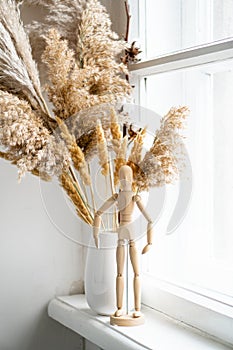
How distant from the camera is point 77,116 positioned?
4.14 ft

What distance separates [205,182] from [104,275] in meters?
0.31

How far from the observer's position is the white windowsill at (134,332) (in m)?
1.17

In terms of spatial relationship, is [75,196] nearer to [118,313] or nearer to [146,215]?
[146,215]

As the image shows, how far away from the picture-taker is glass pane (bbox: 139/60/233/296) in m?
1.32

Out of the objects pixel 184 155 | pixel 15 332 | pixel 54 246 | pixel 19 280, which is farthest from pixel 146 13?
pixel 15 332

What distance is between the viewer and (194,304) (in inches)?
49.3

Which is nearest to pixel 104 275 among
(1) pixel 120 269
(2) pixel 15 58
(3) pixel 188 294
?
(1) pixel 120 269

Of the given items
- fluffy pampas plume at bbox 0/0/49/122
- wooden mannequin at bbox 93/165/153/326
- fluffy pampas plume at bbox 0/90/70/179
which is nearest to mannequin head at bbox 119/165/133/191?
wooden mannequin at bbox 93/165/153/326

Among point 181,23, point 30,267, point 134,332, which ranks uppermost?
point 181,23

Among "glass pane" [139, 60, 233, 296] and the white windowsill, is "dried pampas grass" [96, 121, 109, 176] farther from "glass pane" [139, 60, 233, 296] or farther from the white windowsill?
the white windowsill

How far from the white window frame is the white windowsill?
0.8 inches

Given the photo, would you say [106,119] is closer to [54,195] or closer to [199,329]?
[54,195]

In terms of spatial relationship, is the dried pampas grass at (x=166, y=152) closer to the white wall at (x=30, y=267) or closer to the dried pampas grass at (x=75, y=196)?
the dried pampas grass at (x=75, y=196)

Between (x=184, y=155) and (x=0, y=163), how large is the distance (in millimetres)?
480
